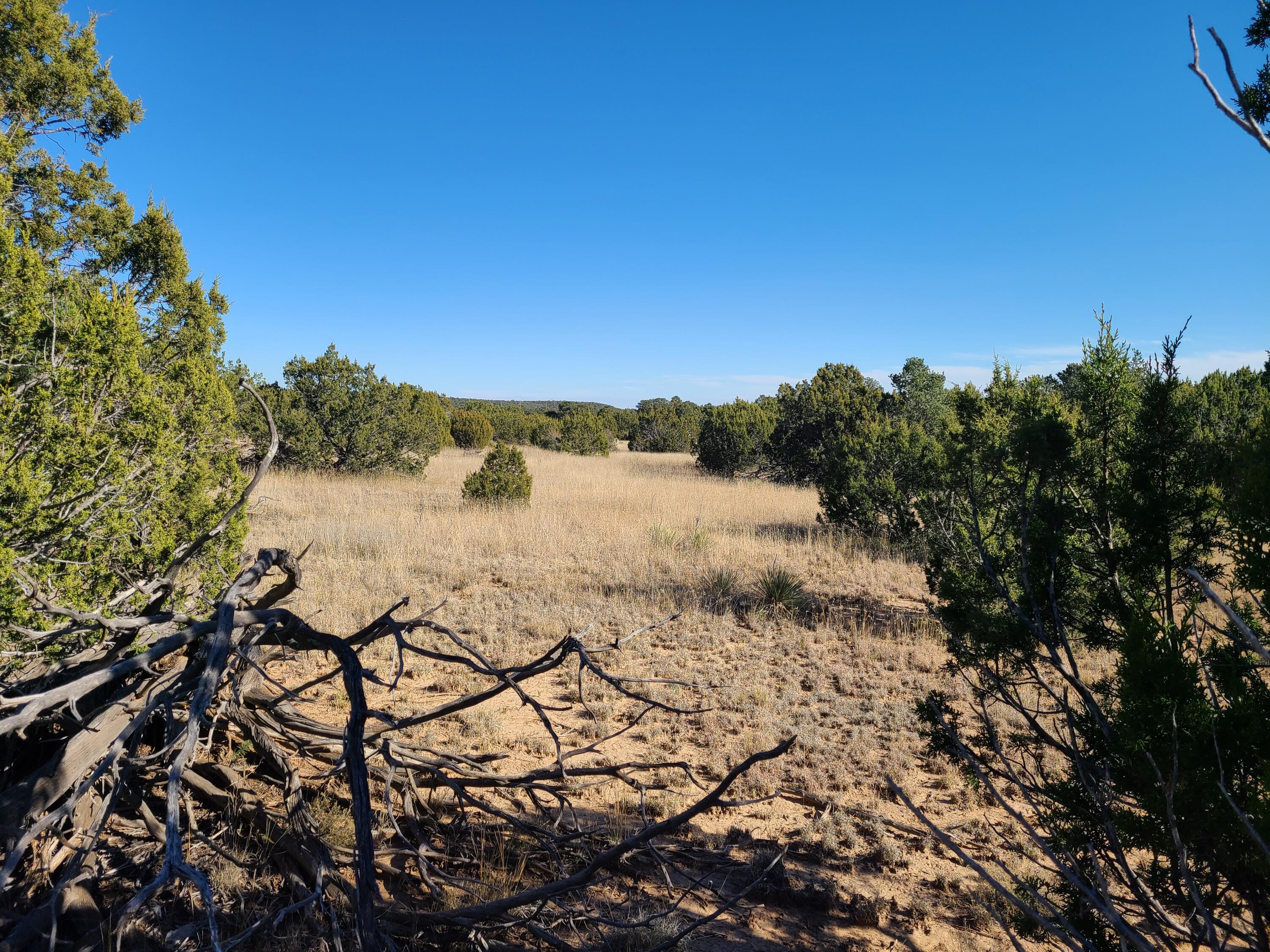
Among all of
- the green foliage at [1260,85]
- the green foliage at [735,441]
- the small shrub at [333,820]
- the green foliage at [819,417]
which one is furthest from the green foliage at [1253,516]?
the green foliage at [735,441]

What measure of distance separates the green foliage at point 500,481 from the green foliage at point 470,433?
18.5m

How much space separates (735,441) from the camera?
73.7ft

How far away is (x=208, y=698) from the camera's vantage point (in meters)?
1.07

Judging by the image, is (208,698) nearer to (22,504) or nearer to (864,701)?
(22,504)

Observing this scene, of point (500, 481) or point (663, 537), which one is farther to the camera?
point (500, 481)

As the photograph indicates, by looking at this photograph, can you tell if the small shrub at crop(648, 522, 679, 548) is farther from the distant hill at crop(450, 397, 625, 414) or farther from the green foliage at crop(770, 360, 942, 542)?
the distant hill at crop(450, 397, 625, 414)

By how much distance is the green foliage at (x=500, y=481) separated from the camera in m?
12.1

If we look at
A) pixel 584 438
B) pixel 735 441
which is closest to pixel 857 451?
pixel 735 441

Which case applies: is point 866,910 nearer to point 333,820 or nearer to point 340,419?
point 333,820

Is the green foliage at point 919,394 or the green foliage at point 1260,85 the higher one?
the green foliage at point 919,394

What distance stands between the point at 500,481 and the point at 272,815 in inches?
382

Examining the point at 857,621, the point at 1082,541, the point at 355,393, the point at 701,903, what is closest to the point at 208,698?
the point at 701,903

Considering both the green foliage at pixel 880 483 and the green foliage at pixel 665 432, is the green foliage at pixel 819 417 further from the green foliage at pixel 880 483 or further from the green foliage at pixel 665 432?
the green foliage at pixel 665 432

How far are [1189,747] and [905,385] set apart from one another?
2245 centimetres
